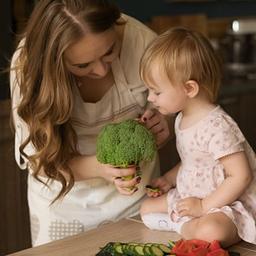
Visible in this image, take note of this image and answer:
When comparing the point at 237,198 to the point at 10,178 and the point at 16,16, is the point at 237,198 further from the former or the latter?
the point at 16,16

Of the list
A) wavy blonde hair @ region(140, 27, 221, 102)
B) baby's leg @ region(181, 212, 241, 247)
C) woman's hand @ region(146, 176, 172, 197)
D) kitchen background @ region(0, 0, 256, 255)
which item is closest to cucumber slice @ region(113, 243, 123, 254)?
baby's leg @ region(181, 212, 241, 247)

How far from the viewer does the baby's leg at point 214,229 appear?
1422 millimetres

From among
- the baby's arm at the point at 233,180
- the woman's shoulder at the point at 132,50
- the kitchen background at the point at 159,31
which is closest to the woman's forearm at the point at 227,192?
the baby's arm at the point at 233,180

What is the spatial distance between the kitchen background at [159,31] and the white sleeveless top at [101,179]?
2.80ft

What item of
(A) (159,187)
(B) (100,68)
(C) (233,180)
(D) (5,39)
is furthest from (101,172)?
(D) (5,39)

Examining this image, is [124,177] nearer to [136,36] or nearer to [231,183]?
[231,183]

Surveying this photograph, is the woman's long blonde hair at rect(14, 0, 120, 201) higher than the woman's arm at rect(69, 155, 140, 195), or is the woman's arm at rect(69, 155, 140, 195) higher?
the woman's long blonde hair at rect(14, 0, 120, 201)

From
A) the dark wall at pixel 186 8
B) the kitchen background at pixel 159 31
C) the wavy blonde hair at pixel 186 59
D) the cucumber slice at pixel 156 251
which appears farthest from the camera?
the dark wall at pixel 186 8

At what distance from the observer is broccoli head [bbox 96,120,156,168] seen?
5.14 feet

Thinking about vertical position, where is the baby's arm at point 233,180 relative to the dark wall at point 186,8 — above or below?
below

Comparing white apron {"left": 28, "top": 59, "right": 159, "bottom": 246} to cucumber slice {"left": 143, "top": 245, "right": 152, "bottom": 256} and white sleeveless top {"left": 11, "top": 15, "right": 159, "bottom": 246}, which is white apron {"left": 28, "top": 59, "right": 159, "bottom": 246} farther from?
cucumber slice {"left": 143, "top": 245, "right": 152, "bottom": 256}

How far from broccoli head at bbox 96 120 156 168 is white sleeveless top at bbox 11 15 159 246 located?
0.82 ft

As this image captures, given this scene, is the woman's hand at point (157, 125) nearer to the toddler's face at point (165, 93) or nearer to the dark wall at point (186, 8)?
the toddler's face at point (165, 93)

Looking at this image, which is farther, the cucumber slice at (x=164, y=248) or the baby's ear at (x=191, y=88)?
the baby's ear at (x=191, y=88)
